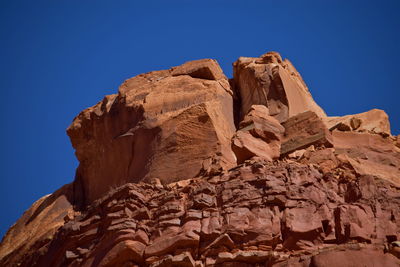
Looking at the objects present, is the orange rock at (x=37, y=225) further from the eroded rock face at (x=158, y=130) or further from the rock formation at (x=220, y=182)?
the eroded rock face at (x=158, y=130)

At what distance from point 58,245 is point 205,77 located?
10.1 meters

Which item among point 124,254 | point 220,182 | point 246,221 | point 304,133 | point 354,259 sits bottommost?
point 354,259

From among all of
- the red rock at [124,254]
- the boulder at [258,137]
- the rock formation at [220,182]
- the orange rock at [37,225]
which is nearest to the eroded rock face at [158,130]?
the rock formation at [220,182]

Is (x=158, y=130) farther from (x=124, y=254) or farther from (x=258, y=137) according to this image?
(x=124, y=254)

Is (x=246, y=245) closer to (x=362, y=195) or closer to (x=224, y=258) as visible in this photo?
(x=224, y=258)

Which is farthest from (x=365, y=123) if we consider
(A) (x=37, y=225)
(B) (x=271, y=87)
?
(A) (x=37, y=225)

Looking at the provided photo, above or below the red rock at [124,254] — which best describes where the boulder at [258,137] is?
above

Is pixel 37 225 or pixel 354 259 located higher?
pixel 37 225

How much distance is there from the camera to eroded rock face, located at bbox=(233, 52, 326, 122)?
3093 centimetres

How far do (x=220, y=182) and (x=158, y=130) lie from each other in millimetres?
5369

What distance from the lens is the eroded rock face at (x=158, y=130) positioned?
28.3 m

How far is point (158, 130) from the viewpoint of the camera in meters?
29.8

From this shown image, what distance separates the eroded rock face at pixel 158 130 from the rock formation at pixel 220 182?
0.06 metres

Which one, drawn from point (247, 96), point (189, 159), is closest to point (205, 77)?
point (247, 96)
